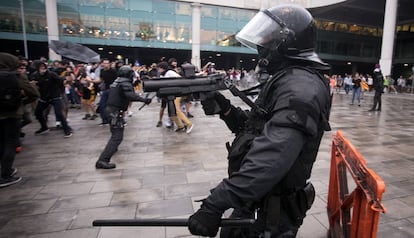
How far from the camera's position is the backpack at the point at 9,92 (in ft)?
12.8

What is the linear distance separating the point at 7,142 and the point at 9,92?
2.43 ft

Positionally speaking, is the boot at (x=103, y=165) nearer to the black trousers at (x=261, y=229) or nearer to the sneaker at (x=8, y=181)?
the sneaker at (x=8, y=181)

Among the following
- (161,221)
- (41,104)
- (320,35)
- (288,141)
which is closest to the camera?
(288,141)

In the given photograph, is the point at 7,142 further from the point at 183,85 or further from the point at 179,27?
the point at 179,27

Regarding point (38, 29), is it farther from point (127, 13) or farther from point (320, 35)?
point (320, 35)

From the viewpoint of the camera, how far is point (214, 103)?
184cm

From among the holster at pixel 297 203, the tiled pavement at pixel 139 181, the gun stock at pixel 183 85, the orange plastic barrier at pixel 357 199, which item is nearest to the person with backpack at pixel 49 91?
the tiled pavement at pixel 139 181

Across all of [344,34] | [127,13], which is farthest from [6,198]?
[344,34]

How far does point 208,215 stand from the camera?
1.31 meters

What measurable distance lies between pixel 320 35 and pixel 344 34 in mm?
4500

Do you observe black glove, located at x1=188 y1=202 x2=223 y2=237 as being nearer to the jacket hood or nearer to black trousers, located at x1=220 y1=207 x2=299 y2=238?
black trousers, located at x1=220 y1=207 x2=299 y2=238

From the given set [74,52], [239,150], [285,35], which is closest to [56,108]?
[239,150]

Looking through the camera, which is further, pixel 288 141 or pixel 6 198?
pixel 6 198

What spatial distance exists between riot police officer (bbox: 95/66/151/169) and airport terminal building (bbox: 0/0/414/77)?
2148 centimetres
